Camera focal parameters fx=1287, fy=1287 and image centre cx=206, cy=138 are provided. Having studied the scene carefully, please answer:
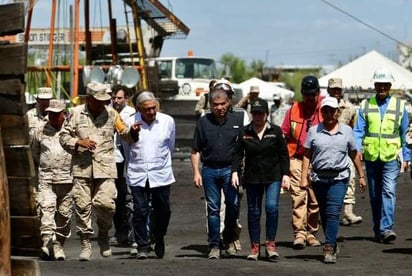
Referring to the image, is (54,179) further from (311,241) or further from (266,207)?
(311,241)

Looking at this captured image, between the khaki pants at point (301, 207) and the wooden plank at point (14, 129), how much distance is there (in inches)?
240

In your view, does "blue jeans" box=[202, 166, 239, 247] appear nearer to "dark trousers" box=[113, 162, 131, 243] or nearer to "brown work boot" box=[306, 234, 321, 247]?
"brown work boot" box=[306, 234, 321, 247]

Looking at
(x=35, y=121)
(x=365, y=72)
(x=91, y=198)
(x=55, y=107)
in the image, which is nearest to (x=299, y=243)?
(x=91, y=198)

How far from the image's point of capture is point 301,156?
15.2 meters

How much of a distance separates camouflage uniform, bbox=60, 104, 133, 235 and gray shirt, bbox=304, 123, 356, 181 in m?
2.10

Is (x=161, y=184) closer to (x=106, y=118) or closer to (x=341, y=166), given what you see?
(x=106, y=118)

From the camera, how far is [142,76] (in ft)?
108

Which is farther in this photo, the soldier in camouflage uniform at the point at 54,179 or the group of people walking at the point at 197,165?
the soldier in camouflage uniform at the point at 54,179

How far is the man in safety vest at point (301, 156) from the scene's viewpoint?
49.3 ft

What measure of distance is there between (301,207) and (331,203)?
159 centimetres

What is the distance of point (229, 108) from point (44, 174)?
2219 mm

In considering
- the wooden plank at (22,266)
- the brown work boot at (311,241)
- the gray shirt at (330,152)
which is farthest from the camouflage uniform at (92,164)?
the wooden plank at (22,266)

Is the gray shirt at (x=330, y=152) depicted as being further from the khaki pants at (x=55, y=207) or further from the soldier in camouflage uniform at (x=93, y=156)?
the khaki pants at (x=55, y=207)

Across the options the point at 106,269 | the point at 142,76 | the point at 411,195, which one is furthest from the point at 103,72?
the point at 106,269
